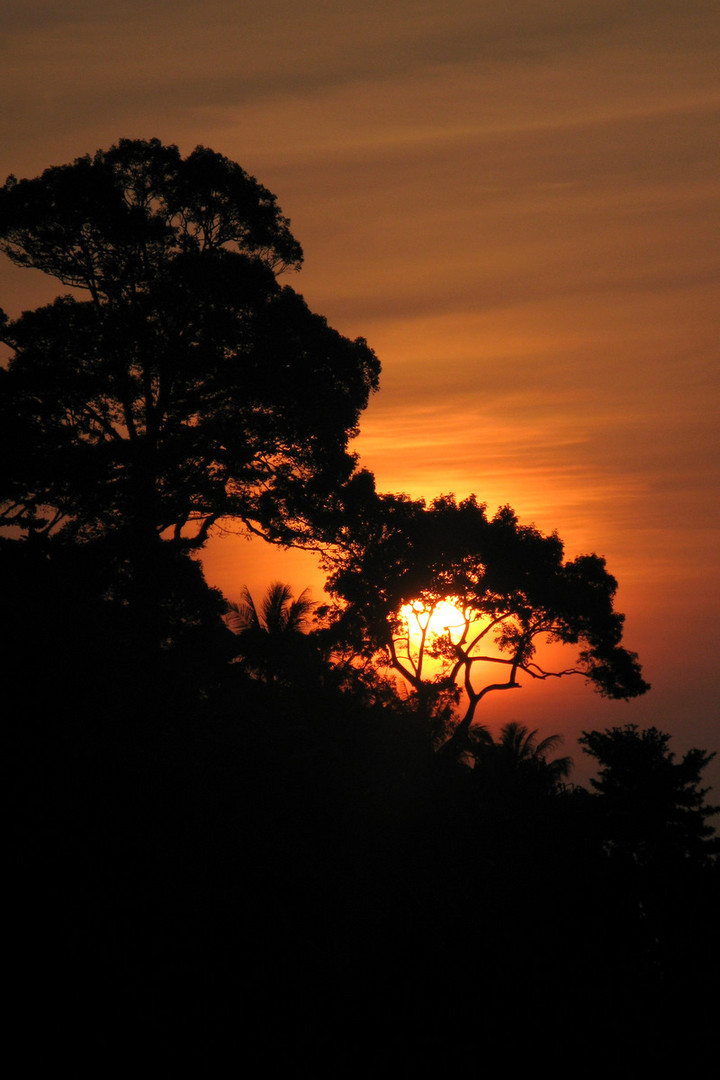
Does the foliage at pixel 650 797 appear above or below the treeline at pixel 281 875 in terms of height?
above

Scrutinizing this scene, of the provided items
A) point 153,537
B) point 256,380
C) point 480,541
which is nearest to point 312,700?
point 153,537

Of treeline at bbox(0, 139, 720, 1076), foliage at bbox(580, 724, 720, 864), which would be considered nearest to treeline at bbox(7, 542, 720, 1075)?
treeline at bbox(0, 139, 720, 1076)

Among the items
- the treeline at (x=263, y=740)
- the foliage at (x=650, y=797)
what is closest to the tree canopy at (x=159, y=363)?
the treeline at (x=263, y=740)

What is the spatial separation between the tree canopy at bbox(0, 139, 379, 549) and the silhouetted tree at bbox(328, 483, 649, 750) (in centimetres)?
695

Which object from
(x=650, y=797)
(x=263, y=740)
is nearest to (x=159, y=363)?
(x=263, y=740)

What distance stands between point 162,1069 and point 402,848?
25.1 ft

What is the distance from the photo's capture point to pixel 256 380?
25.8 m

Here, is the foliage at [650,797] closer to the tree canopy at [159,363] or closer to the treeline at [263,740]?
the treeline at [263,740]

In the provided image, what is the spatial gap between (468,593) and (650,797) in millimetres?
9925

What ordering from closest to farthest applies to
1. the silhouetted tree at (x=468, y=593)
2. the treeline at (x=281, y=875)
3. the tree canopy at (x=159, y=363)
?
the treeline at (x=281, y=875)
the tree canopy at (x=159, y=363)
the silhouetted tree at (x=468, y=593)

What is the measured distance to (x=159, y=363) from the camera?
25391mm

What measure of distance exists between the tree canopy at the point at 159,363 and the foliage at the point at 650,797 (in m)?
17.6

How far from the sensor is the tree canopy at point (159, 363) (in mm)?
24609

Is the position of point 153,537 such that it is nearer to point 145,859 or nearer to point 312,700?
point 312,700
